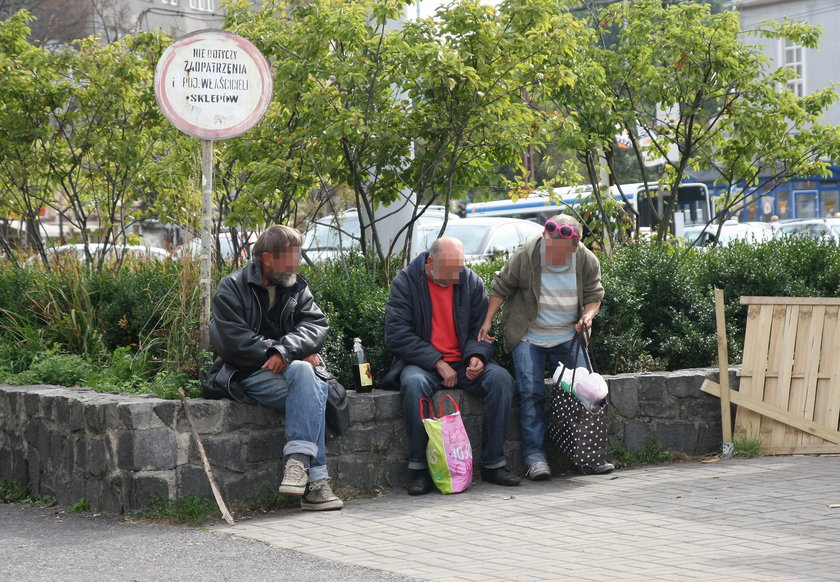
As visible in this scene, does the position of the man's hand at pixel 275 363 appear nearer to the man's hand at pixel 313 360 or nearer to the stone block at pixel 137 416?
the man's hand at pixel 313 360

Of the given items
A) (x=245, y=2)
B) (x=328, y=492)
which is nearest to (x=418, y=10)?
(x=245, y=2)

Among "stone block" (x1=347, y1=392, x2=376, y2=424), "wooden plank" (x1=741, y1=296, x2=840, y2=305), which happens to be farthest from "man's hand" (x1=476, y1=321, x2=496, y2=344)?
"wooden plank" (x1=741, y1=296, x2=840, y2=305)

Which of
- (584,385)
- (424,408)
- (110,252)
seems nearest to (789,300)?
(584,385)

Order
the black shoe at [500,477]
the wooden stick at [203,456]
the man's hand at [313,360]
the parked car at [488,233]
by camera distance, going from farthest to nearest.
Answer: the parked car at [488,233]
the black shoe at [500,477]
the man's hand at [313,360]
the wooden stick at [203,456]

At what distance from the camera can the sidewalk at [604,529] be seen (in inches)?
199

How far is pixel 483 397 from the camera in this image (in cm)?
734

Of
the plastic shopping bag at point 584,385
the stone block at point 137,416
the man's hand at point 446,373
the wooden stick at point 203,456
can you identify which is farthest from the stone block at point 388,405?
the stone block at point 137,416

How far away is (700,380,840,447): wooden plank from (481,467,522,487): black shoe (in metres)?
1.64

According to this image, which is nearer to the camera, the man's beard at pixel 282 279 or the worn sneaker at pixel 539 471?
the man's beard at pixel 282 279

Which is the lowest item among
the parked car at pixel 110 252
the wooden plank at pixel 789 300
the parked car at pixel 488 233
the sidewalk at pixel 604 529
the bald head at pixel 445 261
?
the sidewalk at pixel 604 529

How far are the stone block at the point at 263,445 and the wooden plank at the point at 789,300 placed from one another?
10.8ft

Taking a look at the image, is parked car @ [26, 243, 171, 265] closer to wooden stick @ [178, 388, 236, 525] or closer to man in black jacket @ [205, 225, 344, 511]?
man in black jacket @ [205, 225, 344, 511]

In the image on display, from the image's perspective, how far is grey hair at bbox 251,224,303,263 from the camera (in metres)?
6.63

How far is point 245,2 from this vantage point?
405 inches
